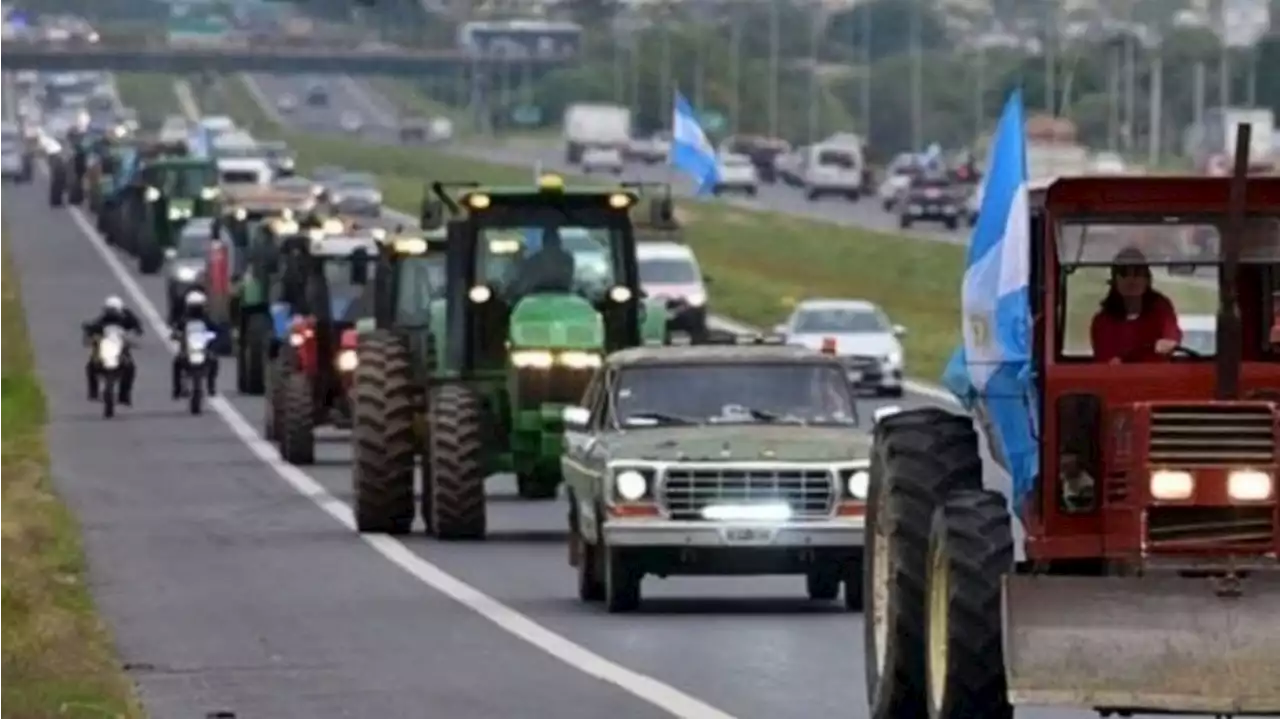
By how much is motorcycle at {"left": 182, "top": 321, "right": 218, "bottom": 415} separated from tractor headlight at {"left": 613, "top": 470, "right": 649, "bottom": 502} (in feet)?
108

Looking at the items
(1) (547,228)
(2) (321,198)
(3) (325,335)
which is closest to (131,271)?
(2) (321,198)

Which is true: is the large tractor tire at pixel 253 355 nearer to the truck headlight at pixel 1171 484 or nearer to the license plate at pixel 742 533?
the license plate at pixel 742 533

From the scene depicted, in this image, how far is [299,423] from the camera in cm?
4688

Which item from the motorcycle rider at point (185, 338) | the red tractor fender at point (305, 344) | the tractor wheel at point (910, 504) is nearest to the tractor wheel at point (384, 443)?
the red tractor fender at point (305, 344)

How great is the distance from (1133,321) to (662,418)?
10.9m

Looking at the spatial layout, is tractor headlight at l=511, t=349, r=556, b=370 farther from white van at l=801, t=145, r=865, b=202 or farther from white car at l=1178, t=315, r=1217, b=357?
white van at l=801, t=145, r=865, b=202

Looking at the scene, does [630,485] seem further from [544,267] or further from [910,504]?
[544,267]

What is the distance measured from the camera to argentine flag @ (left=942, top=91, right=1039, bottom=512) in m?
16.2

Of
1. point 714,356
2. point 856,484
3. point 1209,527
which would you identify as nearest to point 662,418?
point 714,356

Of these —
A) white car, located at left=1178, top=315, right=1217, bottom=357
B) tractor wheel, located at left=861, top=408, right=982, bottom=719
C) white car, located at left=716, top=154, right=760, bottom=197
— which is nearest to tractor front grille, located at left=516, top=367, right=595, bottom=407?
white car, located at left=1178, top=315, right=1217, bottom=357

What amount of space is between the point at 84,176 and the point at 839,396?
103175mm

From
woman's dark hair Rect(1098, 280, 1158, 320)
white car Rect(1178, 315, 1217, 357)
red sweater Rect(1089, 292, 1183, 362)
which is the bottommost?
white car Rect(1178, 315, 1217, 357)

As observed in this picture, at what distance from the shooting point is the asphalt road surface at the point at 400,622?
21.0m

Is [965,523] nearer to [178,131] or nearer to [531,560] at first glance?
[531,560]
